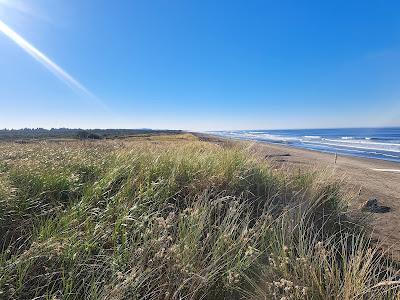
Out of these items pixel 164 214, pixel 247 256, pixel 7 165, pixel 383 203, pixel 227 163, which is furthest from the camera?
pixel 383 203

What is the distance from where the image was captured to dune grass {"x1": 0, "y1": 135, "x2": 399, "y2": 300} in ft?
9.40

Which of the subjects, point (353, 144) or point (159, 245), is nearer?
point (159, 245)

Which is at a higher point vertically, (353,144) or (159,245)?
Result: (159,245)

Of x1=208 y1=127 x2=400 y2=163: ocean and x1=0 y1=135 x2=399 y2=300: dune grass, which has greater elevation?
x1=0 y1=135 x2=399 y2=300: dune grass

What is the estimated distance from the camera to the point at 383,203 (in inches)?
430

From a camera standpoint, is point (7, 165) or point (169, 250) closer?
point (169, 250)

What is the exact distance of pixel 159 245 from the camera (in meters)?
3.26

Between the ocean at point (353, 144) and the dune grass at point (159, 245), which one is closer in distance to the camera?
the dune grass at point (159, 245)

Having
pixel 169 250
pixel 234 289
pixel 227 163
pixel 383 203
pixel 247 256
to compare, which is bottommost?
pixel 383 203

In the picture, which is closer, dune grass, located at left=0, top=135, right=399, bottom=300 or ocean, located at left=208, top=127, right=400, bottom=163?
dune grass, located at left=0, top=135, right=399, bottom=300

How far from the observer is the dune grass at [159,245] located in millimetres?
2865

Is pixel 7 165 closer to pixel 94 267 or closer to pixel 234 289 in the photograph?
pixel 94 267

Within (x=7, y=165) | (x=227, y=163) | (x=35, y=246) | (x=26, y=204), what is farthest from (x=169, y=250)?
(x=7, y=165)

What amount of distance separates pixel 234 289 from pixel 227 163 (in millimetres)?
3311
